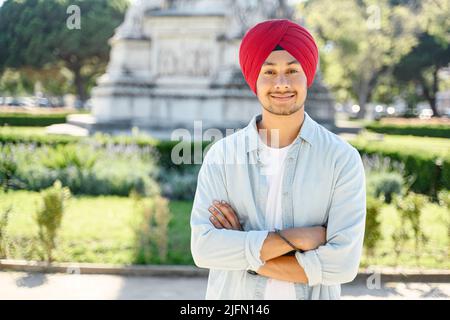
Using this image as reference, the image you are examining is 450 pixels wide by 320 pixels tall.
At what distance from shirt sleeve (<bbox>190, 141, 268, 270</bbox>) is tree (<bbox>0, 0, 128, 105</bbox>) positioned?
1411 inches

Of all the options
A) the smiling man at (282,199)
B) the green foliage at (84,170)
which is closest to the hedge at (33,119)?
the green foliage at (84,170)

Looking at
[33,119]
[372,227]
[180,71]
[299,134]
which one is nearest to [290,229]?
[299,134]

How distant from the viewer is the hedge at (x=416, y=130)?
22.1m

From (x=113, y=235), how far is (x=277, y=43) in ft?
21.5

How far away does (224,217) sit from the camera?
2381 millimetres

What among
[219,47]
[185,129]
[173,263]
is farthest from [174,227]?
[219,47]

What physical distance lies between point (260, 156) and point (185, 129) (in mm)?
15646

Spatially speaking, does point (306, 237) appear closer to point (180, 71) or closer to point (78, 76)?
point (180, 71)

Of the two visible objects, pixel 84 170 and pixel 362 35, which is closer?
pixel 84 170

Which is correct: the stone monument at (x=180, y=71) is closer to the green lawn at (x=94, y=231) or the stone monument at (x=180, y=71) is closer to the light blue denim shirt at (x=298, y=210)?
the green lawn at (x=94, y=231)

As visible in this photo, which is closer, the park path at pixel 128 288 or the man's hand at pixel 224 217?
the man's hand at pixel 224 217

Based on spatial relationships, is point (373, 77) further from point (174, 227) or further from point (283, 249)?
point (283, 249)

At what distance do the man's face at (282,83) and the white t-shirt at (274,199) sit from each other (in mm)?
188

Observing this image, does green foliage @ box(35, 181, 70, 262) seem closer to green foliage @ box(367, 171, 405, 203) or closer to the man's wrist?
the man's wrist
